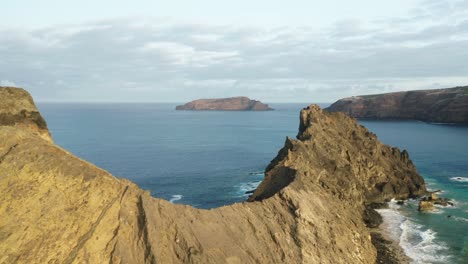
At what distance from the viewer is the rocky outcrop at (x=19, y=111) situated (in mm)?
36719

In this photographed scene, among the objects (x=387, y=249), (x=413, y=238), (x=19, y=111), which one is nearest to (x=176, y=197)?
(x=387, y=249)

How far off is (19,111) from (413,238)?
176 feet

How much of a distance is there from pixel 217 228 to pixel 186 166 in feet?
241

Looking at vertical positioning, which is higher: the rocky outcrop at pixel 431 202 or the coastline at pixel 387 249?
the rocky outcrop at pixel 431 202

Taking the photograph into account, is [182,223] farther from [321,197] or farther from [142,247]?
[321,197]

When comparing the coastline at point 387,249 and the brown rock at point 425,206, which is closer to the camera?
A: the coastline at point 387,249

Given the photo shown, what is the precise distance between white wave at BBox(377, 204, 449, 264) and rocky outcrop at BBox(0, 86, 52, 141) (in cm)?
4690

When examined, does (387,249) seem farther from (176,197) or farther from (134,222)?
(176,197)

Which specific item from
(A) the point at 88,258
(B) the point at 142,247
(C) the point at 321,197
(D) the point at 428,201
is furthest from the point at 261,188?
(D) the point at 428,201

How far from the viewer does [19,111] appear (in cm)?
3741

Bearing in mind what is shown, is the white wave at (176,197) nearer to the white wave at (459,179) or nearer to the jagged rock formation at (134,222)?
the jagged rock formation at (134,222)

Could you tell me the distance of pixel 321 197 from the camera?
1694 inches

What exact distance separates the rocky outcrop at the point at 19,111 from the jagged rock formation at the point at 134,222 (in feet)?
2.12

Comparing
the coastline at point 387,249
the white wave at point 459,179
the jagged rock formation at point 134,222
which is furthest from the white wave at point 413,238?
the white wave at point 459,179
